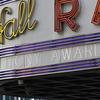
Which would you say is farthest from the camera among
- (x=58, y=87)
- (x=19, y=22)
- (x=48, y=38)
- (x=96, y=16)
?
(x=58, y=87)

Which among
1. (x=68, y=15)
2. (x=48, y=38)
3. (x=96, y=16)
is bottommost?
(x=48, y=38)

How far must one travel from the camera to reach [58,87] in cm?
2856

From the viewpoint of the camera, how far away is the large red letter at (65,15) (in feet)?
70.7

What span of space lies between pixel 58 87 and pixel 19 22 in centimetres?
632

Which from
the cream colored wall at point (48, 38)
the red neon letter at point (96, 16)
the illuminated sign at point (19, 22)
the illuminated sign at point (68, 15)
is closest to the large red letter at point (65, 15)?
the illuminated sign at point (68, 15)

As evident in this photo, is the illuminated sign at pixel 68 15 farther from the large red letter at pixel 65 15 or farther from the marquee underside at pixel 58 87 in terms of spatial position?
the marquee underside at pixel 58 87

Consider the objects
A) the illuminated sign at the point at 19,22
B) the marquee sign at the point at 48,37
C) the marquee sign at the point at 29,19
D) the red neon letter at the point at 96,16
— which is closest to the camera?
the red neon letter at the point at 96,16

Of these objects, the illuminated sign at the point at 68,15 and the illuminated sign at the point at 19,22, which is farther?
the illuminated sign at the point at 19,22

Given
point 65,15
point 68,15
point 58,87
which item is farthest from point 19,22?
point 58,87

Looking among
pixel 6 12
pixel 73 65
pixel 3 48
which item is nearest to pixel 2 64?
pixel 3 48

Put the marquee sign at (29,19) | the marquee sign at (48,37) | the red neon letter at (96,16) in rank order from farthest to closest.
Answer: the marquee sign at (29,19) → the marquee sign at (48,37) → the red neon letter at (96,16)

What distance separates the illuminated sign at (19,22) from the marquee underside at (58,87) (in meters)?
2.28

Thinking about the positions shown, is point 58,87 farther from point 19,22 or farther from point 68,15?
point 68,15

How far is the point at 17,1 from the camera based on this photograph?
950 inches
